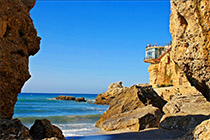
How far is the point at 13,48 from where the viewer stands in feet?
26.4

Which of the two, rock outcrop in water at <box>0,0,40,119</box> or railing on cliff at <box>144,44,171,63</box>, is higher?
railing on cliff at <box>144,44,171,63</box>

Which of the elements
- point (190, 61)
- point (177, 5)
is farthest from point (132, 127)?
point (177, 5)

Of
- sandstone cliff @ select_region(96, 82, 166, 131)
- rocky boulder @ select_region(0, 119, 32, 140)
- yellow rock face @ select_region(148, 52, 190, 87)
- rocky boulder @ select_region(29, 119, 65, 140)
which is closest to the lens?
rocky boulder @ select_region(0, 119, 32, 140)

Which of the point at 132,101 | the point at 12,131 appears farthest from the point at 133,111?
the point at 12,131

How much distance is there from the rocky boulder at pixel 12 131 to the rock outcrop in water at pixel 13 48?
93 cm

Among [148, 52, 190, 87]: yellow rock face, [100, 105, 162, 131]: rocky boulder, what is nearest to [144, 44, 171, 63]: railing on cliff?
[148, 52, 190, 87]: yellow rock face

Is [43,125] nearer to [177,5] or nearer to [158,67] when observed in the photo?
[177,5]

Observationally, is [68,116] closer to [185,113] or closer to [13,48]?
[185,113]

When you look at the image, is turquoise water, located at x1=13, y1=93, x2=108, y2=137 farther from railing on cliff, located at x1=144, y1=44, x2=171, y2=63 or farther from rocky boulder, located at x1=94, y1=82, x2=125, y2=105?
railing on cliff, located at x1=144, y1=44, x2=171, y2=63

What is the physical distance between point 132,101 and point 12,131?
35.1 ft

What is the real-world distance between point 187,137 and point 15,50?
665cm

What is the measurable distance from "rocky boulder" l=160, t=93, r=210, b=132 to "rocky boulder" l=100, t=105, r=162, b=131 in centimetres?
80

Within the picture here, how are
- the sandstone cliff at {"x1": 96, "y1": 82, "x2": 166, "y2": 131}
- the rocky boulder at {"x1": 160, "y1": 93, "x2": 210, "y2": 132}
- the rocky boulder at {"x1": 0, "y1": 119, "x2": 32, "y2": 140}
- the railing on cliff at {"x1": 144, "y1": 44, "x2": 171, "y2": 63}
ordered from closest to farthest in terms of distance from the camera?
the rocky boulder at {"x1": 0, "y1": 119, "x2": 32, "y2": 140} → the rocky boulder at {"x1": 160, "y1": 93, "x2": 210, "y2": 132} → the sandstone cliff at {"x1": 96, "y1": 82, "x2": 166, "y2": 131} → the railing on cliff at {"x1": 144, "y1": 44, "x2": 171, "y2": 63}

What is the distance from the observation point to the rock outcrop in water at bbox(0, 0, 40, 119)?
25.1 ft
